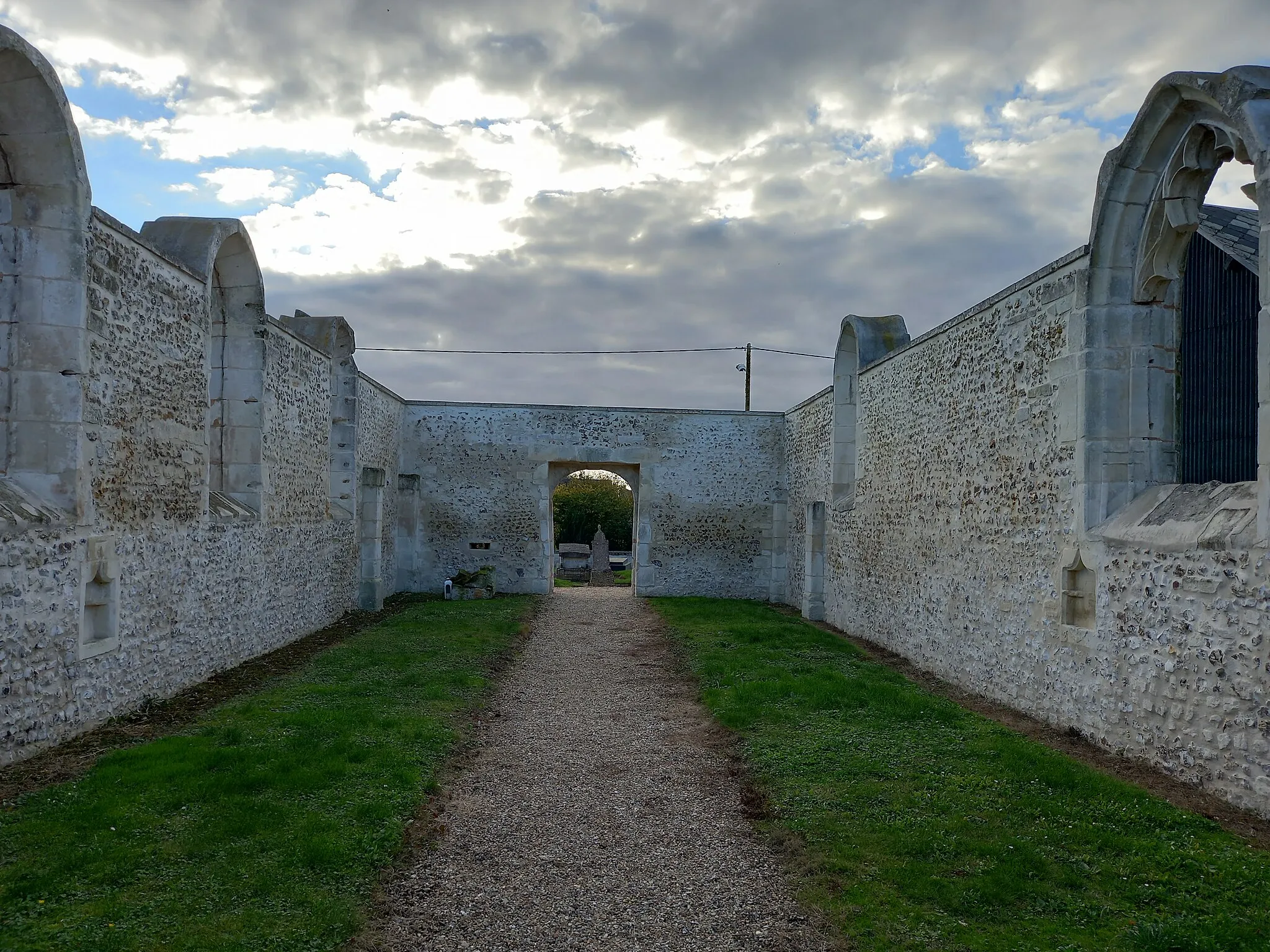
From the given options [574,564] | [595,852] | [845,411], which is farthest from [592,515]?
[595,852]

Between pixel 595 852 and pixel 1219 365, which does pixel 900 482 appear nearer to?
pixel 1219 365

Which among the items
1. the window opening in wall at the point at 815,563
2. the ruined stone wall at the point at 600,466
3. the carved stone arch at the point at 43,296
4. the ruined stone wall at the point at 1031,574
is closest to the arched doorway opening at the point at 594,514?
the ruined stone wall at the point at 600,466

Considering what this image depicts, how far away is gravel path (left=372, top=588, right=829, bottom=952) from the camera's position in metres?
3.65

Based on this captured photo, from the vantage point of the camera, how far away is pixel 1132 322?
6.77 meters

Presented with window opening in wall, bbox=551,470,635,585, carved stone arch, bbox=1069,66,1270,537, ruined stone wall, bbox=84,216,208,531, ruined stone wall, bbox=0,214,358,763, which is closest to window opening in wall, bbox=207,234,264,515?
ruined stone wall, bbox=0,214,358,763

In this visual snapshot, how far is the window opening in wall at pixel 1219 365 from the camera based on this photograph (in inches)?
322

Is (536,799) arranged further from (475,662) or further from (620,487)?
(620,487)

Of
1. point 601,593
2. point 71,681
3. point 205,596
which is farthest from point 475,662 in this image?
point 601,593

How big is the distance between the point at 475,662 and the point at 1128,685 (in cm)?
647

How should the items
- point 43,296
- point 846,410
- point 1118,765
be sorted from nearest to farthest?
point 1118,765, point 43,296, point 846,410

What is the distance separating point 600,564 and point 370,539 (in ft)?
34.3

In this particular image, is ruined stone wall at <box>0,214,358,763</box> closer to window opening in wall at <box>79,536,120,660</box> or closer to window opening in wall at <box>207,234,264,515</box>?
window opening in wall at <box>79,536,120,660</box>

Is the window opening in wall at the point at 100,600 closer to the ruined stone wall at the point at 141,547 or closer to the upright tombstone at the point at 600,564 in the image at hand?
the ruined stone wall at the point at 141,547

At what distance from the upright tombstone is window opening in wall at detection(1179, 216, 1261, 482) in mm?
16204
